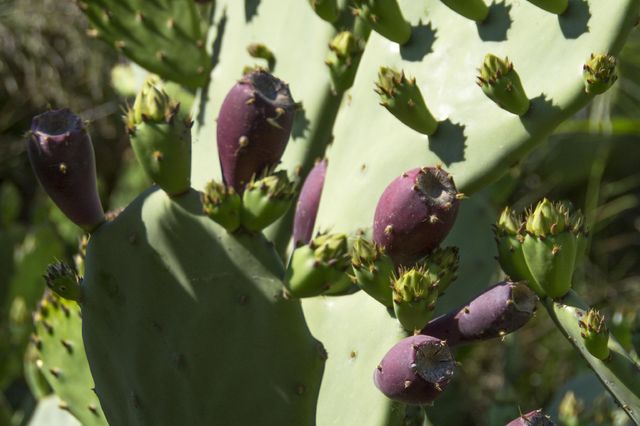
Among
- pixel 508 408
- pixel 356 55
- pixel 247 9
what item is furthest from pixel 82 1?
pixel 508 408

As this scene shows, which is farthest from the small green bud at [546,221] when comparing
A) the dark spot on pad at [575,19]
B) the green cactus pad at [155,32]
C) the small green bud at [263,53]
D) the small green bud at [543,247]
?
the green cactus pad at [155,32]

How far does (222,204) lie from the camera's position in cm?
104

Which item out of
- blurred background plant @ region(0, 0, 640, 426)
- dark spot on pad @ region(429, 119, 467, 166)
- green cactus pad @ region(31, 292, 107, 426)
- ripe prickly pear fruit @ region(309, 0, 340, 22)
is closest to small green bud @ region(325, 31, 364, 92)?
ripe prickly pear fruit @ region(309, 0, 340, 22)

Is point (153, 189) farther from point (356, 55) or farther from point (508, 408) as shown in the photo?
point (508, 408)

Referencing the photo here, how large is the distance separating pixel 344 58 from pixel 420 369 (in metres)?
0.64

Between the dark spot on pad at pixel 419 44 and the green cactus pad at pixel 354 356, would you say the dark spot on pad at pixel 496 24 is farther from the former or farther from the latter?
the green cactus pad at pixel 354 356

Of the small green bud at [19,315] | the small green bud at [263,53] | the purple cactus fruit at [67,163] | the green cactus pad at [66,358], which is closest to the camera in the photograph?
the purple cactus fruit at [67,163]

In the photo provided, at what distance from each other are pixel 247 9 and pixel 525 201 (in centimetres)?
194

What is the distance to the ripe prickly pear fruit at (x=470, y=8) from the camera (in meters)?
1.25

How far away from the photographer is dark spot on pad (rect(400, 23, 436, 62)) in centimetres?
135

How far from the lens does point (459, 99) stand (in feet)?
4.20

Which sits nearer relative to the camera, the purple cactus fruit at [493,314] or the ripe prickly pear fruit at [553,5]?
the purple cactus fruit at [493,314]

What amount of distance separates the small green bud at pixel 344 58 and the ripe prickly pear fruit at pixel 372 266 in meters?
0.48

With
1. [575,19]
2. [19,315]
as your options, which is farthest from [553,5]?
[19,315]
